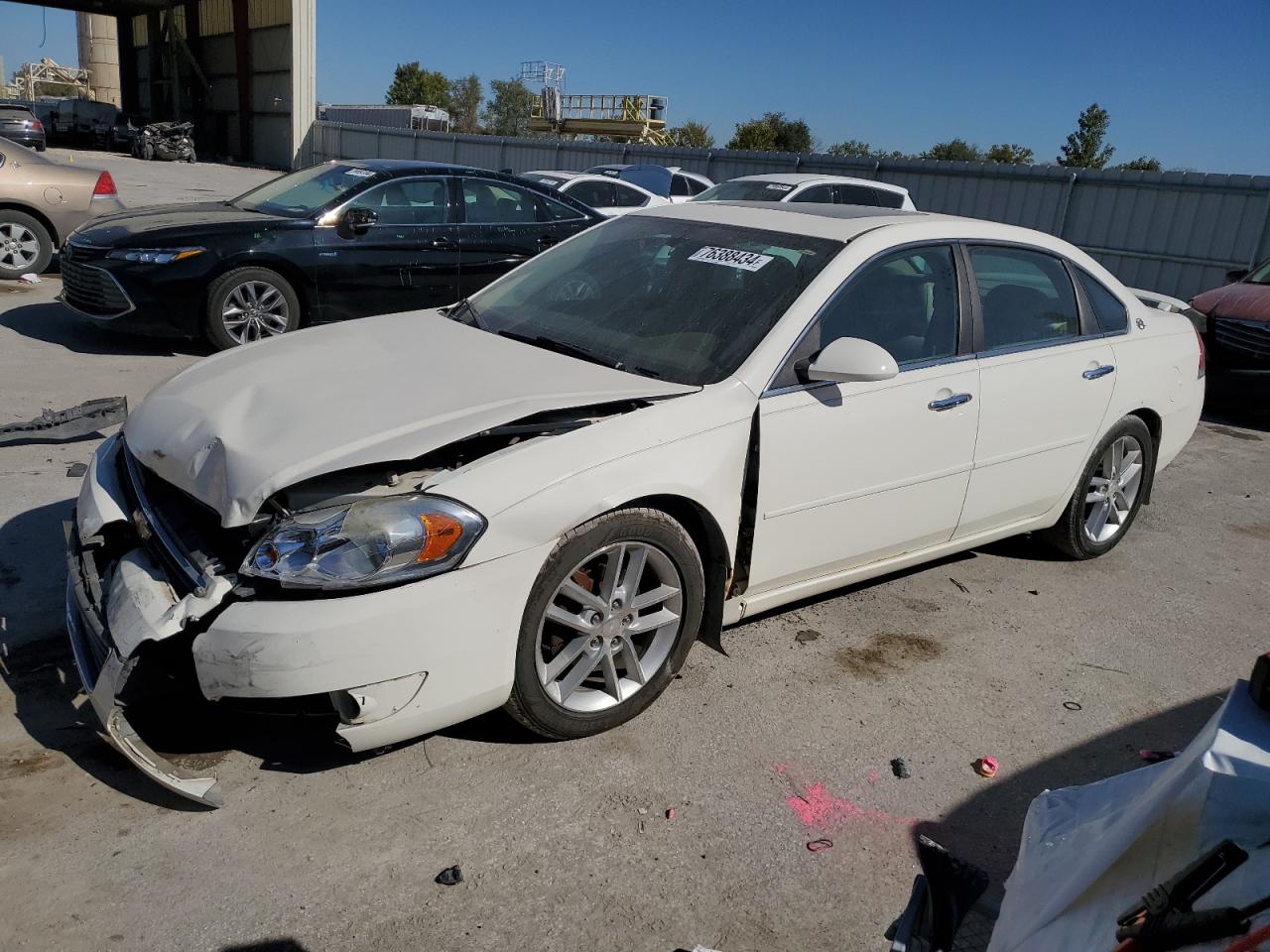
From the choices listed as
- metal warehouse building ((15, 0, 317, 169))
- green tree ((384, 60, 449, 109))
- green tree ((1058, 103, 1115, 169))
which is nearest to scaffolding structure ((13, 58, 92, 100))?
green tree ((384, 60, 449, 109))

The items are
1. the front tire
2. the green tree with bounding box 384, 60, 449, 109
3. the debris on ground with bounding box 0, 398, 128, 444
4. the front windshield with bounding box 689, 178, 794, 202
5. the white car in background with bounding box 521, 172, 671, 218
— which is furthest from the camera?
the green tree with bounding box 384, 60, 449, 109

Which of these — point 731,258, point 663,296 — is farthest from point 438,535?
point 731,258

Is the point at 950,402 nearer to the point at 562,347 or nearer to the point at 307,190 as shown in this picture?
the point at 562,347

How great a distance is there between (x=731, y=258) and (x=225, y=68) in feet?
134

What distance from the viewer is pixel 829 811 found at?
302cm

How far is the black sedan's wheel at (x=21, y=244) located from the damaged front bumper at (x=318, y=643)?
8.96m

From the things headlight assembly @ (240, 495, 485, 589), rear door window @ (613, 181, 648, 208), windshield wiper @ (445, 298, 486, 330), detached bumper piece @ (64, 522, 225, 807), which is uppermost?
rear door window @ (613, 181, 648, 208)

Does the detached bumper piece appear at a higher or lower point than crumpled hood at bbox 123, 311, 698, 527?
lower

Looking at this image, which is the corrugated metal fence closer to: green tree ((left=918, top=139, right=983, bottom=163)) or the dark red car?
the dark red car

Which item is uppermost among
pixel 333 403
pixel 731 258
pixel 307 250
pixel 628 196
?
pixel 731 258

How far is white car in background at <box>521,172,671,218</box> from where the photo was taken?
A: 14.0 m

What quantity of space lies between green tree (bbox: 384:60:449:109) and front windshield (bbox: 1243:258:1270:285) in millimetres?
64978

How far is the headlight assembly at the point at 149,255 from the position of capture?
7.30m

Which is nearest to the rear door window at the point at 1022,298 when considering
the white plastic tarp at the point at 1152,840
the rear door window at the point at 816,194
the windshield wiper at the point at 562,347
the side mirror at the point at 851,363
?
the side mirror at the point at 851,363
